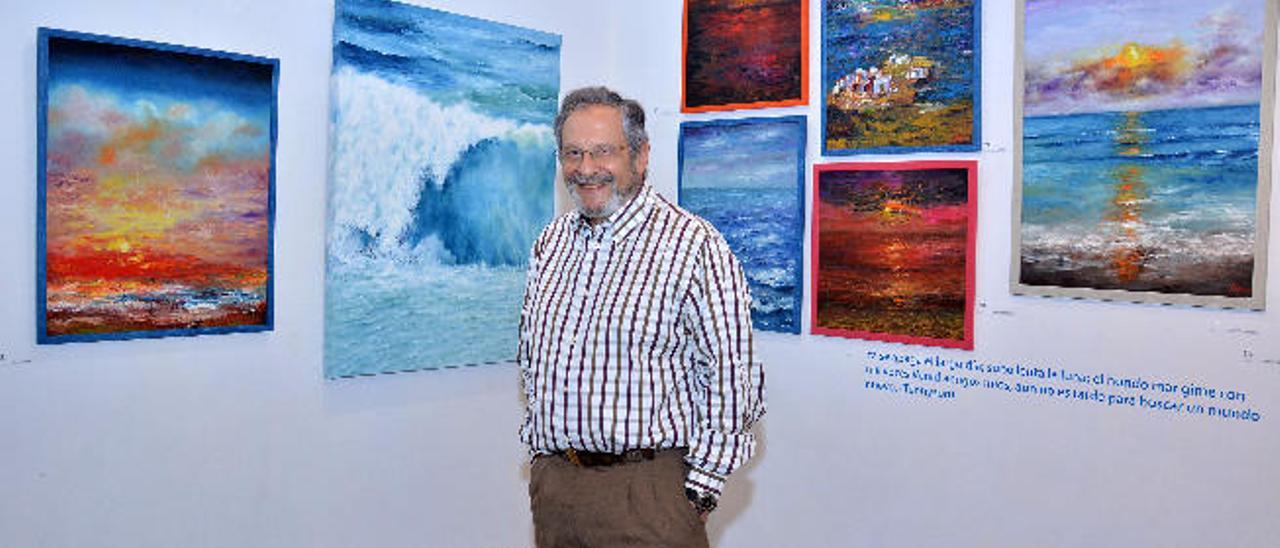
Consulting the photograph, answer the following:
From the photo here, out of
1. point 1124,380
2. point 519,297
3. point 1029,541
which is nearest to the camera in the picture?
point 1124,380

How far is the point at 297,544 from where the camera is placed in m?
2.41

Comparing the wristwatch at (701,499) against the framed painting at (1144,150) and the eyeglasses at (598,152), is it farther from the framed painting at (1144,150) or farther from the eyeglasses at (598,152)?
the framed painting at (1144,150)

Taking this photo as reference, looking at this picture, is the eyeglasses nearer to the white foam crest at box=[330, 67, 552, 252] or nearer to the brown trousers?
the brown trousers

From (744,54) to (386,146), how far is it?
3.46 feet

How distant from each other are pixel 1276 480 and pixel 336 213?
2.19 m

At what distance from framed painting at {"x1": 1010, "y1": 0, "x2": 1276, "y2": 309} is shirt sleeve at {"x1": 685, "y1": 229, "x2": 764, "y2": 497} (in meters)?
0.77

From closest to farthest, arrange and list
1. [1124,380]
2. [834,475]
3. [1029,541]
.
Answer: [1124,380]
[1029,541]
[834,475]

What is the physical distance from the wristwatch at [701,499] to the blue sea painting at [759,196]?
0.86m

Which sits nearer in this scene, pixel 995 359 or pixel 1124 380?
pixel 1124 380

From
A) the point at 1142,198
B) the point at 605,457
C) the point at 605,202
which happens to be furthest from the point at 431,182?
the point at 1142,198

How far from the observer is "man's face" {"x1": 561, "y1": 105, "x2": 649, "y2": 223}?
196 centimetres

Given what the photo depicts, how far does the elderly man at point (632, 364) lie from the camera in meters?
1.87

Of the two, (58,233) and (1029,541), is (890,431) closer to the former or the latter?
(1029,541)

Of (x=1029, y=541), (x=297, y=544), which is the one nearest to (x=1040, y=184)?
(x=1029, y=541)
